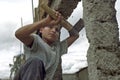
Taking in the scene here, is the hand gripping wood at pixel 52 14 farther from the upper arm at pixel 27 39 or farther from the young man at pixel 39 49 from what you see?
the upper arm at pixel 27 39

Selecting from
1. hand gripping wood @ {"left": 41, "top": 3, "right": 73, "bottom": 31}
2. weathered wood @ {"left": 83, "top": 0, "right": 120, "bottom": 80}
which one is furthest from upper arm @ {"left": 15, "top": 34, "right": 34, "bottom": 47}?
weathered wood @ {"left": 83, "top": 0, "right": 120, "bottom": 80}

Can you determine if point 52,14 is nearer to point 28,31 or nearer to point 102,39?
point 28,31

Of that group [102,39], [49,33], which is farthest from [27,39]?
[102,39]

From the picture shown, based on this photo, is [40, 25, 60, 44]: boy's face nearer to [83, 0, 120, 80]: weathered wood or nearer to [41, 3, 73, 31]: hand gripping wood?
[41, 3, 73, 31]: hand gripping wood

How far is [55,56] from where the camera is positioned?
10.8 ft

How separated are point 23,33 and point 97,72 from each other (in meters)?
0.98

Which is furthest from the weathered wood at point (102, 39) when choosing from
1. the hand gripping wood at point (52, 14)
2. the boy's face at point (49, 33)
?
the boy's face at point (49, 33)

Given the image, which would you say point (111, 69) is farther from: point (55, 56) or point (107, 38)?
point (55, 56)

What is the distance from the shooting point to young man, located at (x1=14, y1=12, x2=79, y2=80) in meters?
2.99

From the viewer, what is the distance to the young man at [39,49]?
9.82 ft

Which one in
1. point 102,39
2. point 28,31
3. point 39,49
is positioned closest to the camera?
point 28,31

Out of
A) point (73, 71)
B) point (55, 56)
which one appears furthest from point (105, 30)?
point (73, 71)

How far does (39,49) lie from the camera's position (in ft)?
10.3

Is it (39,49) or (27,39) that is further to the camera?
(39,49)
